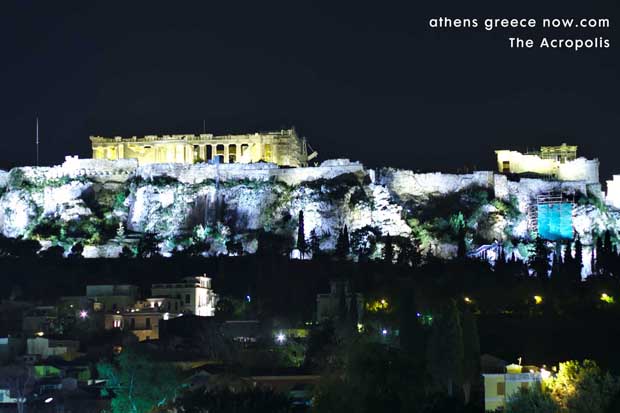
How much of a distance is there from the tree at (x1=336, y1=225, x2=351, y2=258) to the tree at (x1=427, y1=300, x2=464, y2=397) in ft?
93.1

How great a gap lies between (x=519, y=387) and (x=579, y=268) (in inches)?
1120

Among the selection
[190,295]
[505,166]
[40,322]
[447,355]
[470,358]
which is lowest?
[470,358]

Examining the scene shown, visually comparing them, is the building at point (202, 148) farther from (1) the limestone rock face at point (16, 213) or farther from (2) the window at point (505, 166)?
(2) the window at point (505, 166)

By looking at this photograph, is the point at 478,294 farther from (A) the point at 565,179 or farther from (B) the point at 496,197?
(A) the point at 565,179

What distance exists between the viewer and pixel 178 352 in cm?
6106

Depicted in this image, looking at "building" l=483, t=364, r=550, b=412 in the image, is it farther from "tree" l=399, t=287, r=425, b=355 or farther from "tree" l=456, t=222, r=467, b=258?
"tree" l=456, t=222, r=467, b=258

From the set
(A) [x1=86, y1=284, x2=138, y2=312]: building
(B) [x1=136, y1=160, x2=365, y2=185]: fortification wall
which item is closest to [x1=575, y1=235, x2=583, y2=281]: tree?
(B) [x1=136, y1=160, x2=365, y2=185]: fortification wall

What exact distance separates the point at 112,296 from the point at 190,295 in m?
4.27

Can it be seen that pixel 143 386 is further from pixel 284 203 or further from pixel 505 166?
pixel 505 166

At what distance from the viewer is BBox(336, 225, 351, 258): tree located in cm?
8038

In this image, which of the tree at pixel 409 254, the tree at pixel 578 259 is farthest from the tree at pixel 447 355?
the tree at pixel 409 254

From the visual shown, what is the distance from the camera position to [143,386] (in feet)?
165

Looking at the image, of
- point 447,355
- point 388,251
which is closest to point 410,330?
point 447,355

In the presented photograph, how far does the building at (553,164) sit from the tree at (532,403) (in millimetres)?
49143
